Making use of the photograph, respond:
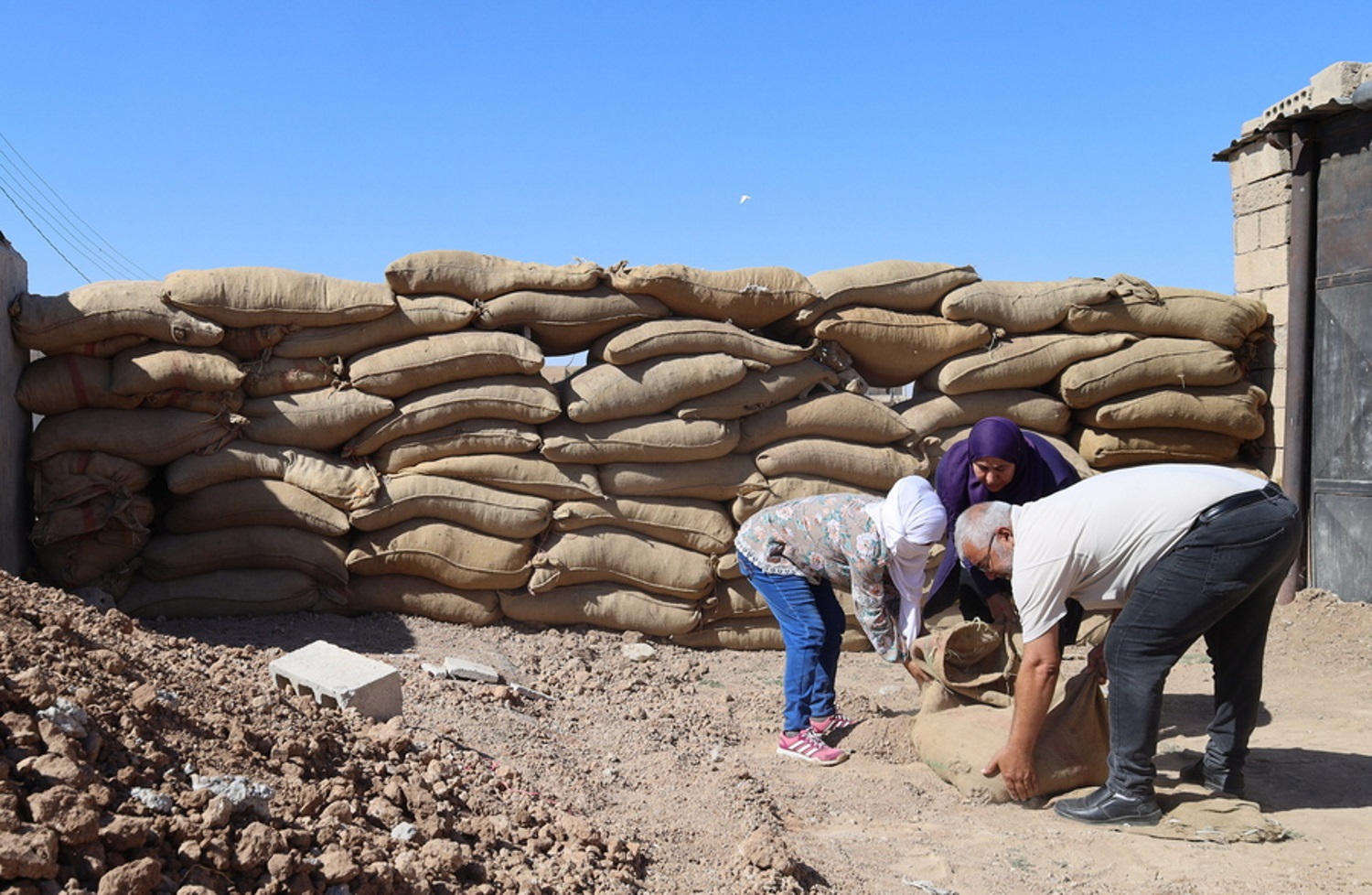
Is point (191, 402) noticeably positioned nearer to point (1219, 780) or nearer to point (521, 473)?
point (521, 473)

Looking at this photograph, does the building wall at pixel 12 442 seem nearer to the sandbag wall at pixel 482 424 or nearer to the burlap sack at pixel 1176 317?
the sandbag wall at pixel 482 424

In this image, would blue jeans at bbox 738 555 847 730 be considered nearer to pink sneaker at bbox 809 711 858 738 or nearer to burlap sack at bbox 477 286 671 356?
pink sneaker at bbox 809 711 858 738

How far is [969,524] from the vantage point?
3197mm

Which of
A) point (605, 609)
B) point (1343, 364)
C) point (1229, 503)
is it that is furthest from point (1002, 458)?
point (1343, 364)

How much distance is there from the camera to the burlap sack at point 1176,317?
248 inches

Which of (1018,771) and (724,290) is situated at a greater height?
(724,290)

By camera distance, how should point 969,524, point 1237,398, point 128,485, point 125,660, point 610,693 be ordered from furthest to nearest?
point 1237,398 < point 128,485 < point 610,693 < point 969,524 < point 125,660

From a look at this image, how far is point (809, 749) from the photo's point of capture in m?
3.94

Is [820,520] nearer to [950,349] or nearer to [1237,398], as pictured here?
[950,349]

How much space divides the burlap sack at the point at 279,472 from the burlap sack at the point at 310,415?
7 cm

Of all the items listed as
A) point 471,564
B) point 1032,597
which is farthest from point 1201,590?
point 471,564

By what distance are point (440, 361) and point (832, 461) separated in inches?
85.5

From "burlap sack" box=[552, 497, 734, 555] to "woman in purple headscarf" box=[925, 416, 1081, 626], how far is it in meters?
1.62

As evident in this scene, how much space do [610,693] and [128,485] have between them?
2620mm
